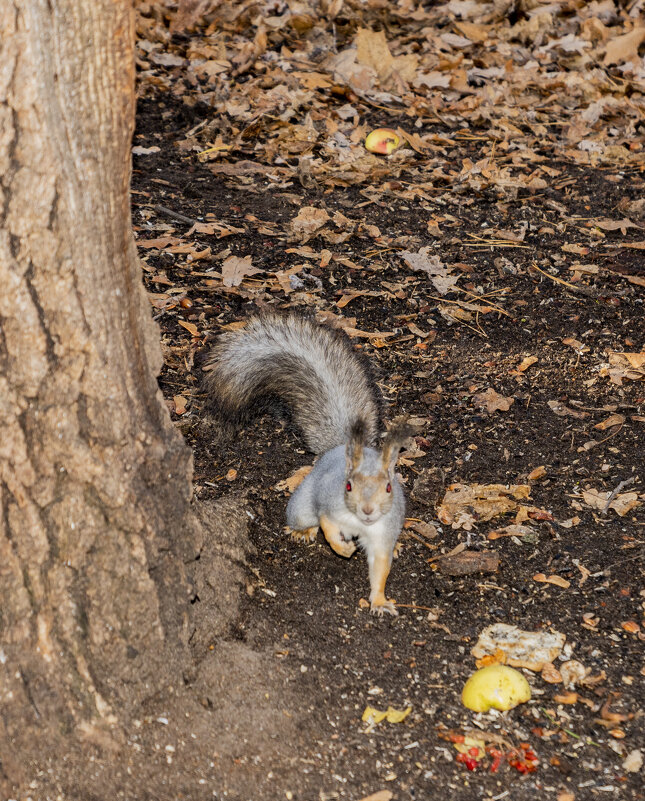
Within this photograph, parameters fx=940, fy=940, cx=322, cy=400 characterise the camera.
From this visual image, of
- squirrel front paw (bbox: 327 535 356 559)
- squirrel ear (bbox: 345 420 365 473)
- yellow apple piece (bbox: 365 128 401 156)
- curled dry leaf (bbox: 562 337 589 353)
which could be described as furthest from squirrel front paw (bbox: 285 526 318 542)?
yellow apple piece (bbox: 365 128 401 156)

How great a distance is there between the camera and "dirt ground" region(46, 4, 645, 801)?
247cm

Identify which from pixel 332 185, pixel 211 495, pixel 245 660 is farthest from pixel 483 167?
pixel 245 660

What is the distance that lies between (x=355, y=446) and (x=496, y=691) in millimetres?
921

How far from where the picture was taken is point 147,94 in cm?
720

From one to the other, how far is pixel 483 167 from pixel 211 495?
384 centimetres

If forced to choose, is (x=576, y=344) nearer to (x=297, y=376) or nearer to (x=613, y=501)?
(x=613, y=501)

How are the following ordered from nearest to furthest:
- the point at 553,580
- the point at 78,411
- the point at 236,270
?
the point at 78,411 → the point at 553,580 → the point at 236,270

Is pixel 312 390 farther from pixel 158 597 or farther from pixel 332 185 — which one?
pixel 332 185

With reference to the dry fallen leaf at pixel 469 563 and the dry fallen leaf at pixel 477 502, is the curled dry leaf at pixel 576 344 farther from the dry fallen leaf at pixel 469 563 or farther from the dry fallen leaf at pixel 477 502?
the dry fallen leaf at pixel 469 563

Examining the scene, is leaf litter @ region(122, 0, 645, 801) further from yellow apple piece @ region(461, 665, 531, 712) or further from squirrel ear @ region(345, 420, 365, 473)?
squirrel ear @ region(345, 420, 365, 473)

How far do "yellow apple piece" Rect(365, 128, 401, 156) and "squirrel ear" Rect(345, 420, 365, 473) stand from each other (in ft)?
12.9

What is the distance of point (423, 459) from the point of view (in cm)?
399

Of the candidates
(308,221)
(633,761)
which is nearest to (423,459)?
(633,761)

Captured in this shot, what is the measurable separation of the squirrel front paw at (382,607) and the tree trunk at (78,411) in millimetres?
778
